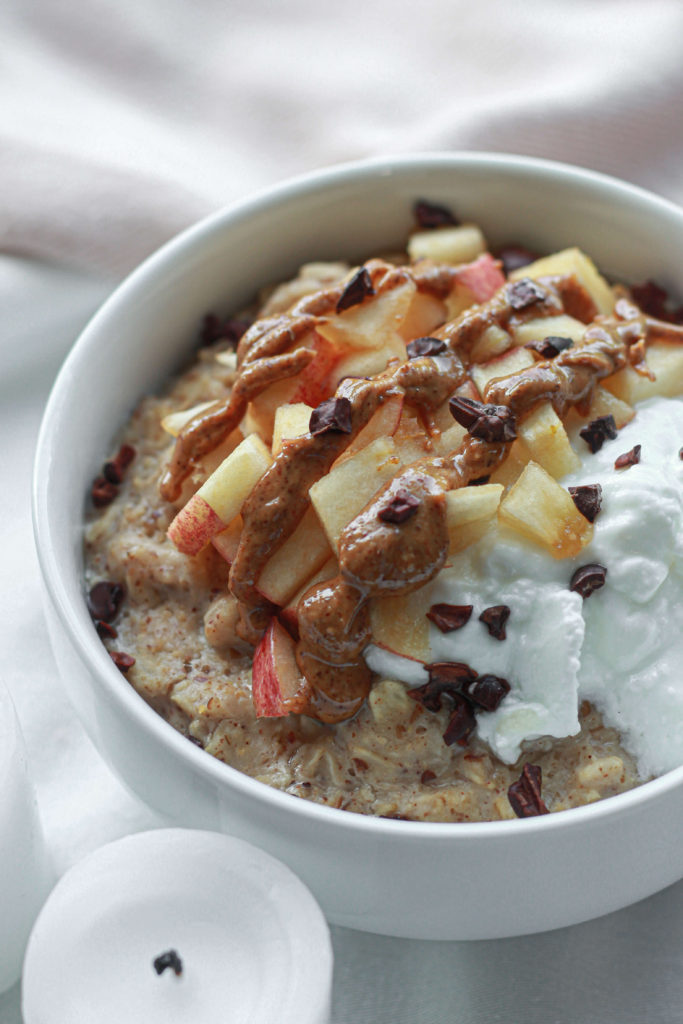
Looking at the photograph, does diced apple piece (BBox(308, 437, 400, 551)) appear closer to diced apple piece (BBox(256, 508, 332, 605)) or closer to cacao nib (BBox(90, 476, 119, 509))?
diced apple piece (BBox(256, 508, 332, 605))

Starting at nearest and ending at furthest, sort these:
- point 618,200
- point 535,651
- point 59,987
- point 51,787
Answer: point 59,987
point 535,651
point 51,787
point 618,200

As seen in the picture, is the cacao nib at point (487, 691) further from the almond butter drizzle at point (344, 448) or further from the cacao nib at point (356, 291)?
the cacao nib at point (356, 291)

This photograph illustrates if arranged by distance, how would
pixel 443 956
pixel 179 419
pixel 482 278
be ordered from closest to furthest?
pixel 443 956, pixel 179 419, pixel 482 278

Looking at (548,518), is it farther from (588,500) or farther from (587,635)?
(587,635)

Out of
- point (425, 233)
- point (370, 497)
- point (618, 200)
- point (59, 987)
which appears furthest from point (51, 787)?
point (618, 200)

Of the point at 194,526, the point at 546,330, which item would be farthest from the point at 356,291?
the point at 194,526

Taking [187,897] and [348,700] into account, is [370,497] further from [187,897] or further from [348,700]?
[187,897]
